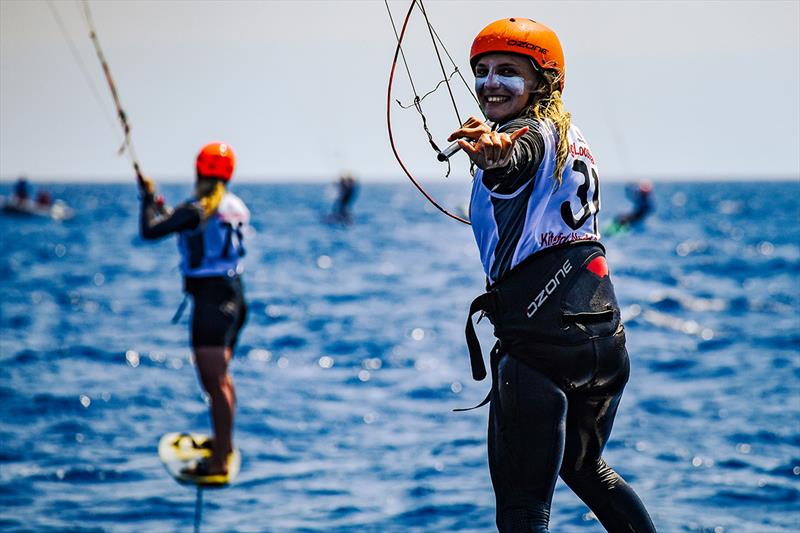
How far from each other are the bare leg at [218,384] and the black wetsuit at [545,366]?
4749 millimetres

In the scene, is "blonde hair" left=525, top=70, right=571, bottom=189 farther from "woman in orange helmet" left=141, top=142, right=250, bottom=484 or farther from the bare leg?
the bare leg

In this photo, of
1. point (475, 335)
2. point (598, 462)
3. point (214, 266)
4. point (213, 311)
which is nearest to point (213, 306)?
point (213, 311)

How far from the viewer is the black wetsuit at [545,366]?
Answer: 13.0ft

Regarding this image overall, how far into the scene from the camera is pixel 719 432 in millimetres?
13398

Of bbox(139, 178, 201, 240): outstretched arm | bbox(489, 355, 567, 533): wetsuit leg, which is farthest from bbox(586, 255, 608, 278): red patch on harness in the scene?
bbox(139, 178, 201, 240): outstretched arm

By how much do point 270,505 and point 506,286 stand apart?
6.90m

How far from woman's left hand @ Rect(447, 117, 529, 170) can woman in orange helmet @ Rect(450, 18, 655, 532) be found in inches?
12.0

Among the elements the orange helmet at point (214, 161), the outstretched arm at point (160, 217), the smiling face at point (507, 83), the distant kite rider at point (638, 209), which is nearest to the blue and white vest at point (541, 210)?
the smiling face at point (507, 83)

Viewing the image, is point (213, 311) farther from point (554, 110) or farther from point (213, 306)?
point (554, 110)

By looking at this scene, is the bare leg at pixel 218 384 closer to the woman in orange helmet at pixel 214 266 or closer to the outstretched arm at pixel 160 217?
the woman in orange helmet at pixel 214 266

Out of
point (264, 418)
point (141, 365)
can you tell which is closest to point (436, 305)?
point (141, 365)

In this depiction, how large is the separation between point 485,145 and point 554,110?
627mm

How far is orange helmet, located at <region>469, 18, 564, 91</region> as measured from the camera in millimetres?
3967

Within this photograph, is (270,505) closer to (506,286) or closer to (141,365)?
(506,286)
